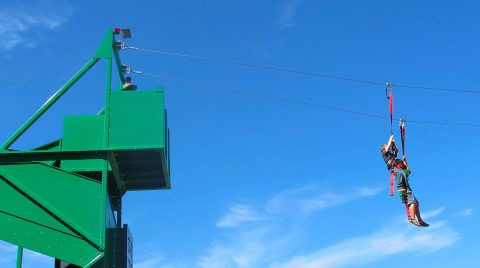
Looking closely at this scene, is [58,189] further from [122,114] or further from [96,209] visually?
[122,114]

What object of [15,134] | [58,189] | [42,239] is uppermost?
[15,134]

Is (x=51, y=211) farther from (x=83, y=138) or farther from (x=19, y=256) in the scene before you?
(x=83, y=138)

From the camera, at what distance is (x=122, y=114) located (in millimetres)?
20078

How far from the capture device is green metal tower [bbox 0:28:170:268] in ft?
63.2

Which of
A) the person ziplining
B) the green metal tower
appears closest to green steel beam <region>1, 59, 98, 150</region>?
the green metal tower

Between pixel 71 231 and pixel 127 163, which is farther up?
pixel 127 163

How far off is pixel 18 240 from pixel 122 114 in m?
4.76

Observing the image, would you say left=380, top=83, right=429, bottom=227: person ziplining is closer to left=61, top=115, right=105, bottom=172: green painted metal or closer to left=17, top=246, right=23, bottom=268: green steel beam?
left=61, top=115, right=105, bottom=172: green painted metal

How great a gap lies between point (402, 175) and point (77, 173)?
9.78 metres

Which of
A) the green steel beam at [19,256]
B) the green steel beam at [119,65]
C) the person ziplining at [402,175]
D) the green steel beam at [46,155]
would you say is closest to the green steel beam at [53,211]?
the green steel beam at [46,155]

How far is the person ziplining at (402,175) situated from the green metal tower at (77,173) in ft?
21.9

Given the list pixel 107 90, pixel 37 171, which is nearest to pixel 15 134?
pixel 37 171

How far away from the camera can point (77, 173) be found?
20.5 meters

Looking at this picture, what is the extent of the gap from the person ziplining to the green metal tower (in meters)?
6.68
